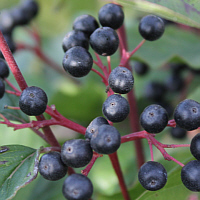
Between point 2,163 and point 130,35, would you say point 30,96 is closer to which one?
point 2,163

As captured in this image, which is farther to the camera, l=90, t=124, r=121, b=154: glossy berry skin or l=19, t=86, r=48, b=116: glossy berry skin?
l=19, t=86, r=48, b=116: glossy berry skin

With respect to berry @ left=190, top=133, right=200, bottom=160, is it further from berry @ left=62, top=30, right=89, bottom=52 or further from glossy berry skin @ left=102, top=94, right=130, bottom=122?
berry @ left=62, top=30, right=89, bottom=52

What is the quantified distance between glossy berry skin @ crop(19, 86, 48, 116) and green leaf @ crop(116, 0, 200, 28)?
1.34 ft

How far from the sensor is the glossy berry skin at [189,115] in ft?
3.22

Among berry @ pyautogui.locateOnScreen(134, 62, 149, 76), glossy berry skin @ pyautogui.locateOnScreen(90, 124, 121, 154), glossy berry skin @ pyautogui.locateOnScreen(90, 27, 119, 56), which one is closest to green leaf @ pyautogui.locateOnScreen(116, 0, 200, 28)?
glossy berry skin @ pyautogui.locateOnScreen(90, 27, 119, 56)

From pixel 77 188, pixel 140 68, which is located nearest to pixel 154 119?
pixel 77 188

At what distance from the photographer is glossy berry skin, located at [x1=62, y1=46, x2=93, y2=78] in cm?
108

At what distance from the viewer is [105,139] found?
0.89 metres

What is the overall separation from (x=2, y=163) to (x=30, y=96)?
0.86 ft

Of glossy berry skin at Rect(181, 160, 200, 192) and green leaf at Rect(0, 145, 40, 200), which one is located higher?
green leaf at Rect(0, 145, 40, 200)

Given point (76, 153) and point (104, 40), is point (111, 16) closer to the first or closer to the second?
point (104, 40)

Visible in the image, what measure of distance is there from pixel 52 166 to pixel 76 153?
0.11m

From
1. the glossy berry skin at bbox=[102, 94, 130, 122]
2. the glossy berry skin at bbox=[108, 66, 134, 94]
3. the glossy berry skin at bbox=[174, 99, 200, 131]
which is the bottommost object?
the glossy berry skin at bbox=[174, 99, 200, 131]

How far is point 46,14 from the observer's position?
340 centimetres
